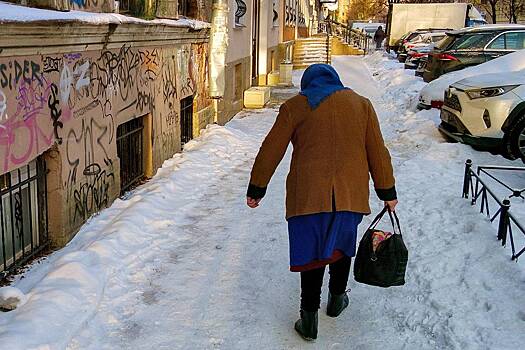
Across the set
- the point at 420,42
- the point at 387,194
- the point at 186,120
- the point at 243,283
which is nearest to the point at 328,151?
the point at 387,194

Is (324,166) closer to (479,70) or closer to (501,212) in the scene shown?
(501,212)

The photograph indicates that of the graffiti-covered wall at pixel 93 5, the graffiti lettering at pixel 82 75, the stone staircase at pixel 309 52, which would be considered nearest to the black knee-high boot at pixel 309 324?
the graffiti lettering at pixel 82 75

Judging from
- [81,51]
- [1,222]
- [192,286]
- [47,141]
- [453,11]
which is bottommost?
[192,286]

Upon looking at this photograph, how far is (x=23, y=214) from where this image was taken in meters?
4.99

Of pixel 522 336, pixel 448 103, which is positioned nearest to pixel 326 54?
pixel 448 103

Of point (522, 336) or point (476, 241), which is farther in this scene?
point (476, 241)

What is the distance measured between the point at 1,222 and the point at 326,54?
24304mm

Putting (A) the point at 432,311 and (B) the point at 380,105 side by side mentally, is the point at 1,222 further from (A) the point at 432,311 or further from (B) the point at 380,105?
(B) the point at 380,105

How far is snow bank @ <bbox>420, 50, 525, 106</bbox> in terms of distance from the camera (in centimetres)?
988

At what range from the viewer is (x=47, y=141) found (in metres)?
5.00

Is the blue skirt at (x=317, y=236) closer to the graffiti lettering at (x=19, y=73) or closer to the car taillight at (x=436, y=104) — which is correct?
the graffiti lettering at (x=19, y=73)

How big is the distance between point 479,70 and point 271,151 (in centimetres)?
833

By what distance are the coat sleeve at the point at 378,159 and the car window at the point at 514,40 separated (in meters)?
10.6

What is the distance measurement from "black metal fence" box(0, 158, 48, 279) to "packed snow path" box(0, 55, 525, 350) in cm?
21
